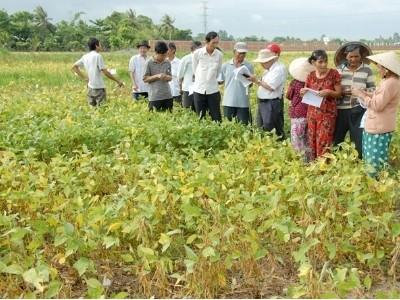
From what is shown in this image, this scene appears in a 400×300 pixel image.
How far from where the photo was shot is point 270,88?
6227 mm

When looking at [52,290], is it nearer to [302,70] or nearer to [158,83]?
[302,70]

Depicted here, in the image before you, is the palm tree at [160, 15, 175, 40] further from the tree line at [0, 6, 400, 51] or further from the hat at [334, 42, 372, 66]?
the hat at [334, 42, 372, 66]

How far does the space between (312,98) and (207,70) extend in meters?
2.08

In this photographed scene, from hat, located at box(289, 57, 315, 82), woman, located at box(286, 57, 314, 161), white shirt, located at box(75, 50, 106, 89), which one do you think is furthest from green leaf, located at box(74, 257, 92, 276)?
white shirt, located at box(75, 50, 106, 89)

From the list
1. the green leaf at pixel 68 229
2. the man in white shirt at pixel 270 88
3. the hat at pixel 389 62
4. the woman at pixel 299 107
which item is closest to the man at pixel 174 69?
the man in white shirt at pixel 270 88

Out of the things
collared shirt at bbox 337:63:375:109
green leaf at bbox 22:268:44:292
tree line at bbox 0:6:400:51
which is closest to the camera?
green leaf at bbox 22:268:44:292

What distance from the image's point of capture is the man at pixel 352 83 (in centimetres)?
509

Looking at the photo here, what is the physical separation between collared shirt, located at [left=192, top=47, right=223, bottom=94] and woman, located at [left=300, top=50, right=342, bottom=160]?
184 centimetres

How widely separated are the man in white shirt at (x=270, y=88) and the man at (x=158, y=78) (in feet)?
4.51

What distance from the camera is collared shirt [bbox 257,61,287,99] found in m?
6.23

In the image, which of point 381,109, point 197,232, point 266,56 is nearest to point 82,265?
point 197,232

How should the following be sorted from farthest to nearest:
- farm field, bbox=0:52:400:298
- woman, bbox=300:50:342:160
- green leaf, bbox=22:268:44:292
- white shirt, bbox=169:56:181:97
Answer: white shirt, bbox=169:56:181:97 < woman, bbox=300:50:342:160 < farm field, bbox=0:52:400:298 < green leaf, bbox=22:268:44:292

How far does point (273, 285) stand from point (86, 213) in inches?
48.2

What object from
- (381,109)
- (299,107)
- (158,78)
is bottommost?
(299,107)
